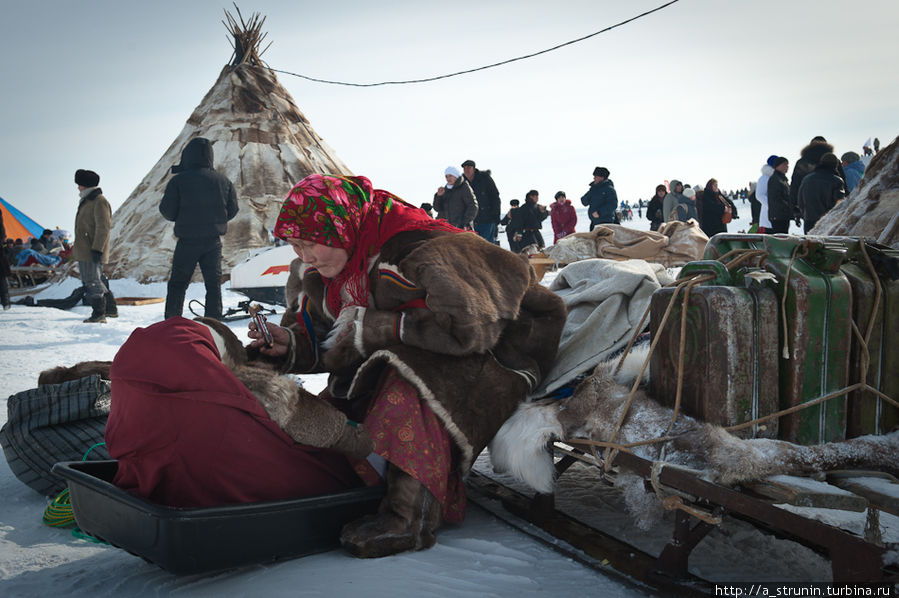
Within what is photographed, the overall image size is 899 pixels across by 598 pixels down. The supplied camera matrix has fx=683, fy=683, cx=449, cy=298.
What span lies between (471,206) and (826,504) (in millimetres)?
8090

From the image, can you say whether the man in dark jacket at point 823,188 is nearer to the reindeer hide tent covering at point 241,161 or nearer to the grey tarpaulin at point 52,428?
the grey tarpaulin at point 52,428

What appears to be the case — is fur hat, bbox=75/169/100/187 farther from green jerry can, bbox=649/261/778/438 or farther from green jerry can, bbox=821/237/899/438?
green jerry can, bbox=821/237/899/438

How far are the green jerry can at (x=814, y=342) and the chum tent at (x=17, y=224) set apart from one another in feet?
81.9

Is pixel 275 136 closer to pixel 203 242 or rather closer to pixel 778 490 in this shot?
pixel 203 242

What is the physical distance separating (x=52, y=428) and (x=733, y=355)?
96.5 inches

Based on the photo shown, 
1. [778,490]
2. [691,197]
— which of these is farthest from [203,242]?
[691,197]

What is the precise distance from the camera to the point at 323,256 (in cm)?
246

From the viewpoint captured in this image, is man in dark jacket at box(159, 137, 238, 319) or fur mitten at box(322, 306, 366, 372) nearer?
fur mitten at box(322, 306, 366, 372)

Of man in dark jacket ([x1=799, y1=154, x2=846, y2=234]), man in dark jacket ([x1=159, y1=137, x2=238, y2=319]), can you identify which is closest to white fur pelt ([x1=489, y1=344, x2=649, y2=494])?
man in dark jacket ([x1=159, y1=137, x2=238, y2=319])

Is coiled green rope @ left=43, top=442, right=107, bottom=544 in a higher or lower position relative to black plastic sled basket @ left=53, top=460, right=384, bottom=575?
lower

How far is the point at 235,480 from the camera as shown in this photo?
1.86 m

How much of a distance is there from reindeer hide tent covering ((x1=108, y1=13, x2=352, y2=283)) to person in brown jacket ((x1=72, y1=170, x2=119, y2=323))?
228 inches

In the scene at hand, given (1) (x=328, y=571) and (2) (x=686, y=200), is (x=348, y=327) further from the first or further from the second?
(2) (x=686, y=200)

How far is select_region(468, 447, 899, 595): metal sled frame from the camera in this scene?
5.07ft
